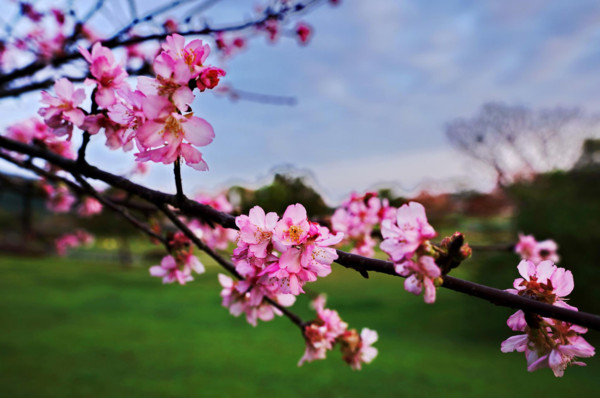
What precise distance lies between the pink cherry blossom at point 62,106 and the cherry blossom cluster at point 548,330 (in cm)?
108

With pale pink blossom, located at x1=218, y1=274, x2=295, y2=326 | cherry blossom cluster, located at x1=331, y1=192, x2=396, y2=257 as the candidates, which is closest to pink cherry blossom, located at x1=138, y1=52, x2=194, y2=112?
pale pink blossom, located at x1=218, y1=274, x2=295, y2=326

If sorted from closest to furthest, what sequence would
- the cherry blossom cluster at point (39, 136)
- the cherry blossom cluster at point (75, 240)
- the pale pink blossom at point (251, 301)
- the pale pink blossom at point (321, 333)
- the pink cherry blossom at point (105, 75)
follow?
1. the pink cherry blossom at point (105, 75)
2. the pale pink blossom at point (251, 301)
3. the pale pink blossom at point (321, 333)
4. the cherry blossom cluster at point (39, 136)
5. the cherry blossom cluster at point (75, 240)

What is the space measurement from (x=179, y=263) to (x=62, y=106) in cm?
61

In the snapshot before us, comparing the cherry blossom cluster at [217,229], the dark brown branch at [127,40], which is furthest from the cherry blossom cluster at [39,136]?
the cherry blossom cluster at [217,229]

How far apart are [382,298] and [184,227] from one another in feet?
32.5

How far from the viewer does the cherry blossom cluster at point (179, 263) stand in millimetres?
1341

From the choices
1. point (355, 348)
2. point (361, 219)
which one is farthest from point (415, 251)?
point (361, 219)

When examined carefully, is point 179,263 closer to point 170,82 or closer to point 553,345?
point 170,82

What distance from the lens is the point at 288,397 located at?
4.50m

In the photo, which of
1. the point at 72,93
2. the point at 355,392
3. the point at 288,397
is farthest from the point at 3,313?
the point at 72,93

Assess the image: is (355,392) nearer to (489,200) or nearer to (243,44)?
(243,44)

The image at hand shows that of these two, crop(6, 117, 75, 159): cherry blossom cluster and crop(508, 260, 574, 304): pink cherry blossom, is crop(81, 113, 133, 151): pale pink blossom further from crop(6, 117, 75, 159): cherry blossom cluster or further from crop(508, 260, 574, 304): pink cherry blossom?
crop(508, 260, 574, 304): pink cherry blossom

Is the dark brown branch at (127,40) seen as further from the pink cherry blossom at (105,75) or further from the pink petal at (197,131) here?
the pink petal at (197,131)

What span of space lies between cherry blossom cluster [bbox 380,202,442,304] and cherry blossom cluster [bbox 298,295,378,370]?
0.69 m
